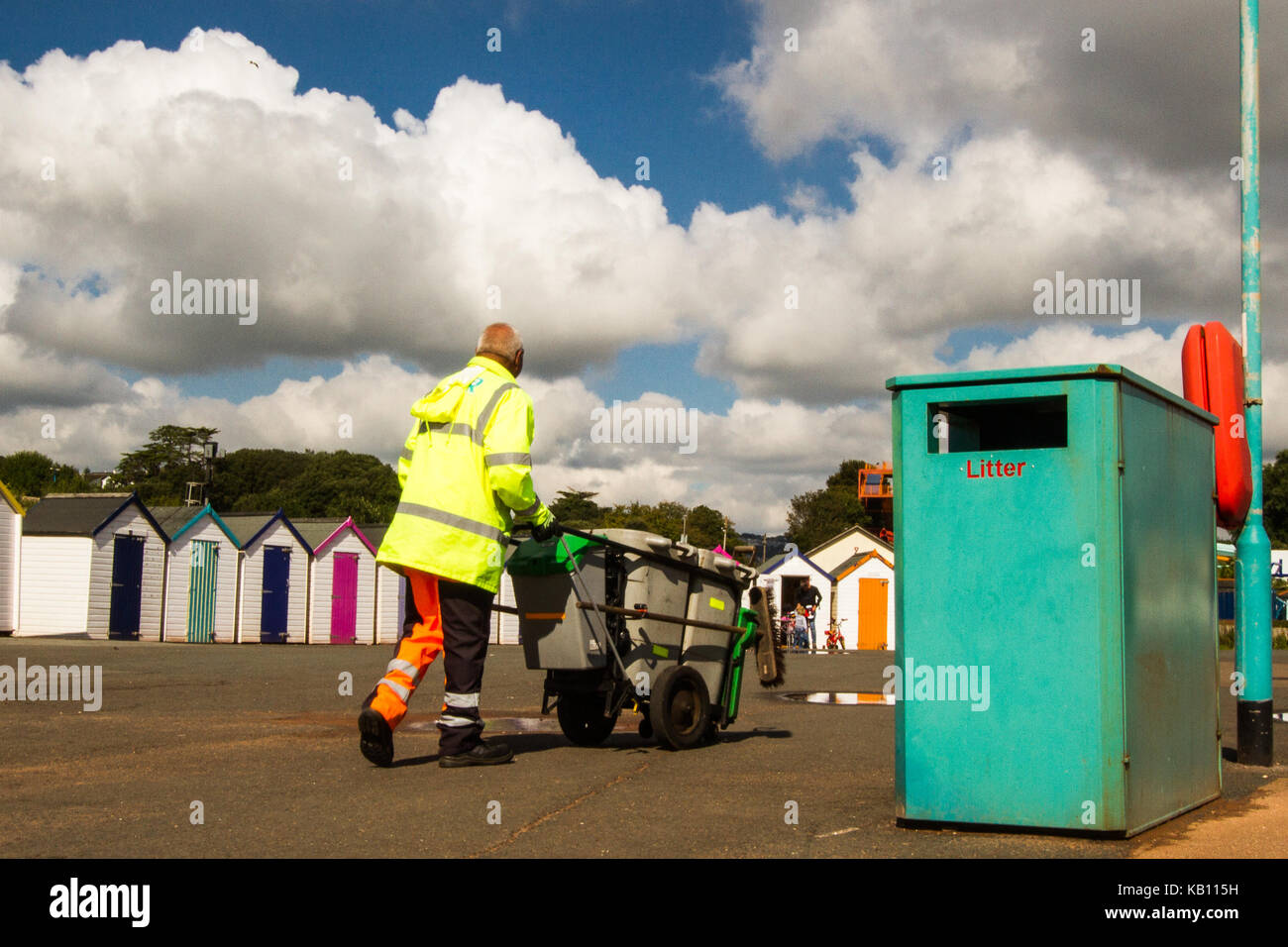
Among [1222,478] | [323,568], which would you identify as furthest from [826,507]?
[1222,478]

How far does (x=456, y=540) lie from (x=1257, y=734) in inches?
212

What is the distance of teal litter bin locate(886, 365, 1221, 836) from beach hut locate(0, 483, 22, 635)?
105 feet

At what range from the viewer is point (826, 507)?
108188mm

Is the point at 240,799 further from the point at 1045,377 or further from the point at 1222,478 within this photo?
the point at 1222,478

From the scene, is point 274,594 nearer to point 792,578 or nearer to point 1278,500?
point 792,578

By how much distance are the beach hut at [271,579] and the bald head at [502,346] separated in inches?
1282

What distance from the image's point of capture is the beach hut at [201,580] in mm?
35688

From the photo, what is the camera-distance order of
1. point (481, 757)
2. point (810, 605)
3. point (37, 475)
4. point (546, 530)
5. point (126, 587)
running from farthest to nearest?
point (37, 475) < point (810, 605) < point (126, 587) < point (546, 530) < point (481, 757)

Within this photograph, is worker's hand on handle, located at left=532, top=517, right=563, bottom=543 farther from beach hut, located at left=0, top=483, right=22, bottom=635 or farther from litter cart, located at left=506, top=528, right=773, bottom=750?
beach hut, located at left=0, top=483, right=22, bottom=635

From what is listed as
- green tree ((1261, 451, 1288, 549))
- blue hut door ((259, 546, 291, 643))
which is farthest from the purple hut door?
green tree ((1261, 451, 1288, 549))

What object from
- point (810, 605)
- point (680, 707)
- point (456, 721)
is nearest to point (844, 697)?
point (680, 707)

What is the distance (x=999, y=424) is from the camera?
6.42 meters
